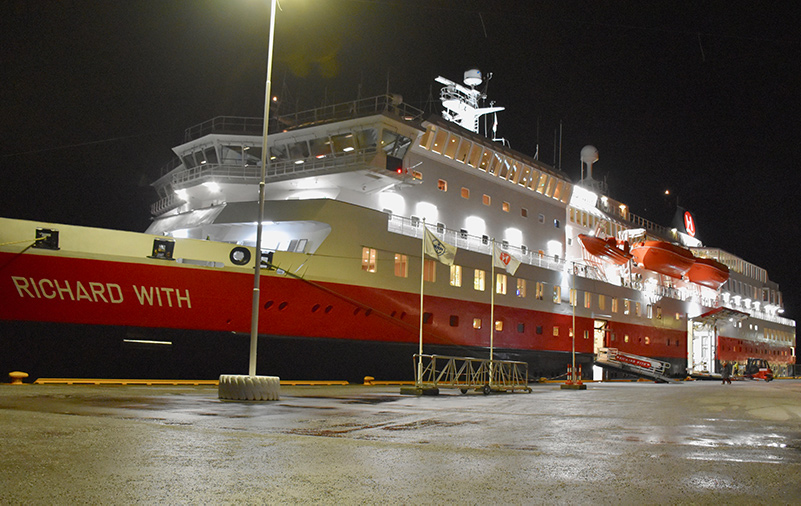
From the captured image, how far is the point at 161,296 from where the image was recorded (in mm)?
16344

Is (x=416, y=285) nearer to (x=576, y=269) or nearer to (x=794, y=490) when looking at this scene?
(x=576, y=269)

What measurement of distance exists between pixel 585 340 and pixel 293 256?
19.0m

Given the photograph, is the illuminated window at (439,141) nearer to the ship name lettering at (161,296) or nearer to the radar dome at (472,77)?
the radar dome at (472,77)

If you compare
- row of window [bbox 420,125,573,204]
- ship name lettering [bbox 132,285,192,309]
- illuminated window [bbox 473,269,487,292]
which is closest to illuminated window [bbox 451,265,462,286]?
illuminated window [bbox 473,269,487,292]

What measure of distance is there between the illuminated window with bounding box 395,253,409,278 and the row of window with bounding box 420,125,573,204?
15.6 ft

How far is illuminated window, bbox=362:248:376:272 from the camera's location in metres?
20.7

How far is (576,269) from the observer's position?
1286 inches

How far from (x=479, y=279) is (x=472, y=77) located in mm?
10651

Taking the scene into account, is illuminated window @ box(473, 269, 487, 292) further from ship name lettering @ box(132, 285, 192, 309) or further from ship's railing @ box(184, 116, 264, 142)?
ship name lettering @ box(132, 285, 192, 309)

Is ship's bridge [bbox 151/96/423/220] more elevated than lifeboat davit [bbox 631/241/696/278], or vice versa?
ship's bridge [bbox 151/96/423/220]

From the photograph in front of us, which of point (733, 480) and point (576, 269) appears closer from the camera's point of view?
point (733, 480)

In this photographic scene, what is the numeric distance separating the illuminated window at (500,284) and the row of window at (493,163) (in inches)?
177

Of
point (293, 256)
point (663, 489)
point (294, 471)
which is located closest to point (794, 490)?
point (663, 489)

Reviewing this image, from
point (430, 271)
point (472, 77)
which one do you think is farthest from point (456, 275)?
point (472, 77)
